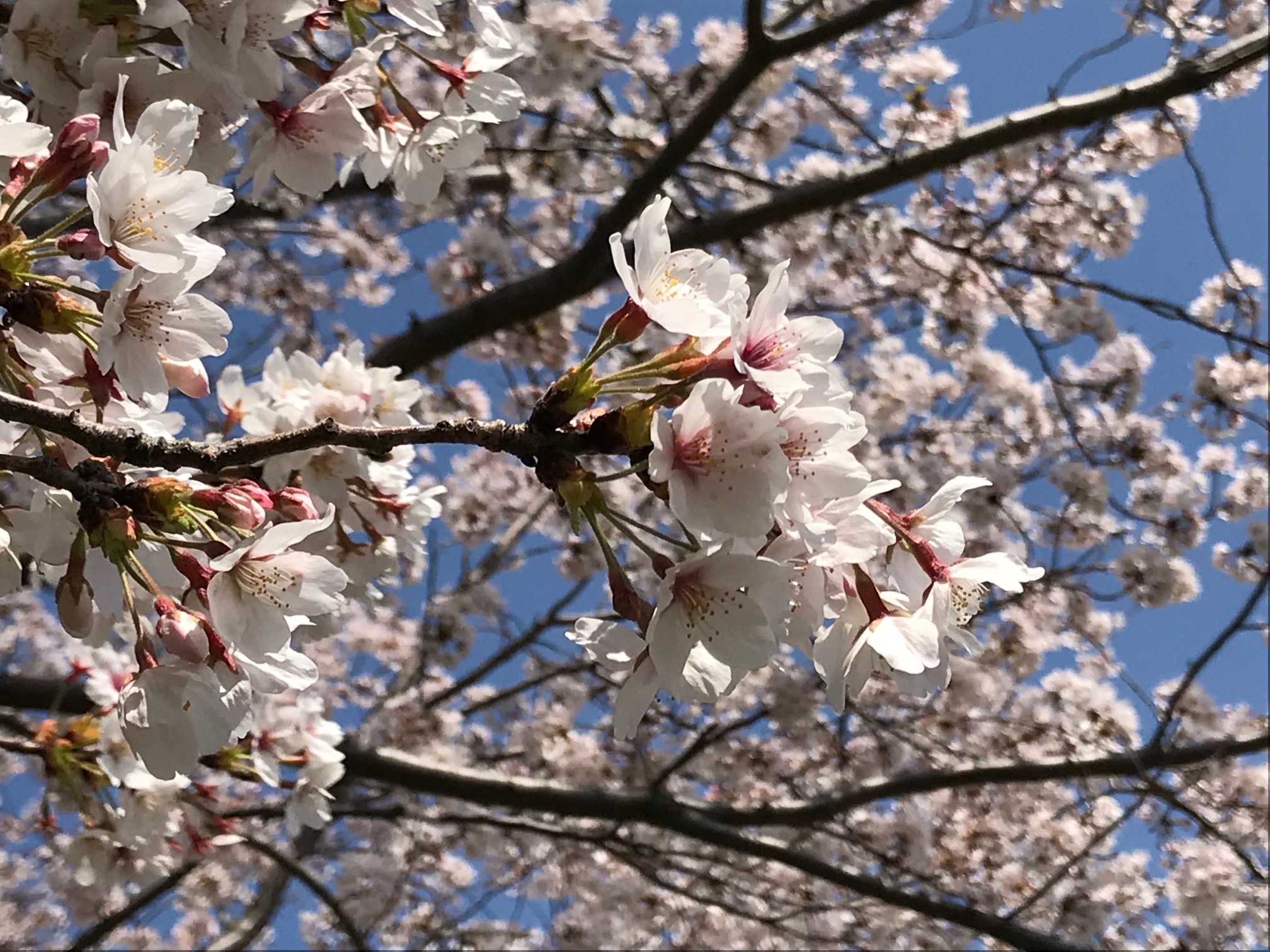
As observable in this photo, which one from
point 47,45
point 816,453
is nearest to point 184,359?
point 47,45

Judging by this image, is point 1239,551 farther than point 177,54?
Yes

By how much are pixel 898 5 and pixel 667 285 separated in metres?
2.56

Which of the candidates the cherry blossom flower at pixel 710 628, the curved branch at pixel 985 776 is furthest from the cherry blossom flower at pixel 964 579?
the curved branch at pixel 985 776

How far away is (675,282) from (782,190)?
2546 mm

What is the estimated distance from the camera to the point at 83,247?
0.95 meters

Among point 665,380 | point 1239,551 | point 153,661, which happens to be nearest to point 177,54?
point 153,661

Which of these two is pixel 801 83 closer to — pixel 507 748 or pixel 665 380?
pixel 665 380

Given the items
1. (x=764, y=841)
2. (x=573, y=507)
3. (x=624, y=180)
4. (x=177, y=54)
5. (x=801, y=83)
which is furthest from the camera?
(x=624, y=180)

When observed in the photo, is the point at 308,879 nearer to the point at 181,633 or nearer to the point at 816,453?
the point at 181,633

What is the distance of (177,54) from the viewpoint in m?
1.71

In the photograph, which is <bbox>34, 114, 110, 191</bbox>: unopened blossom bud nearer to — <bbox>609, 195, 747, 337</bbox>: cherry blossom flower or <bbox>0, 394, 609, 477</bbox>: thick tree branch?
<bbox>0, 394, 609, 477</bbox>: thick tree branch

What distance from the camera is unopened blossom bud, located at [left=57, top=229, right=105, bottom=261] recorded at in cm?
94

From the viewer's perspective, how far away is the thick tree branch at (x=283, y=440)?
2.77 feet

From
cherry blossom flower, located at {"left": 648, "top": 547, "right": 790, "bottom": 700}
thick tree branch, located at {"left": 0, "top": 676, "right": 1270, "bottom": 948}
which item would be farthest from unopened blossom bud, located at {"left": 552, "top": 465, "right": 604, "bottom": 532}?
thick tree branch, located at {"left": 0, "top": 676, "right": 1270, "bottom": 948}
